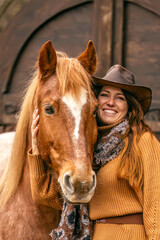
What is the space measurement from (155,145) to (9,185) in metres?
0.83

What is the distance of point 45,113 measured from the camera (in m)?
1.57

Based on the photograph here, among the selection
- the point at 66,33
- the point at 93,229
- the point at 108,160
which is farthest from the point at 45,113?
the point at 66,33

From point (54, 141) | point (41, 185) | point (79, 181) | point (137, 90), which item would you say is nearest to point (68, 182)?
point (79, 181)

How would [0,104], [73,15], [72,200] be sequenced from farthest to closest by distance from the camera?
[0,104] < [73,15] < [72,200]

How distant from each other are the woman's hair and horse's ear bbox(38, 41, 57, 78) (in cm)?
52

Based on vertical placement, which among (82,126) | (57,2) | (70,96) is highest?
(57,2)

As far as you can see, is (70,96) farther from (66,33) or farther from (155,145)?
(66,33)

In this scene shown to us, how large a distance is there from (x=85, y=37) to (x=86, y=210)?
6.46 feet

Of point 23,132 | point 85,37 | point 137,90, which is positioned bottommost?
point 23,132

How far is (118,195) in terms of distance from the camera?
1.67 metres

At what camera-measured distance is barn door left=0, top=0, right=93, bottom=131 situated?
3234 millimetres

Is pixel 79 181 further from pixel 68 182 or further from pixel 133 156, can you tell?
pixel 133 156

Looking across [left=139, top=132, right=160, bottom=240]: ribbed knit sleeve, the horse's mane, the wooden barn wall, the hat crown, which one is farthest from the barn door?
[left=139, top=132, right=160, bottom=240]: ribbed knit sleeve

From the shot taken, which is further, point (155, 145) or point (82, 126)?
point (155, 145)
